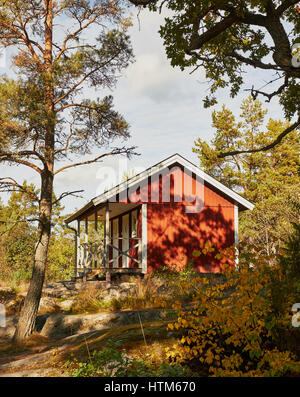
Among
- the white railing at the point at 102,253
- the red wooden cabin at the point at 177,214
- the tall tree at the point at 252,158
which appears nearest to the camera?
the white railing at the point at 102,253

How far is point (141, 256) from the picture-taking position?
18.3 metres

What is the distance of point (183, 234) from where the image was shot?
18.7m

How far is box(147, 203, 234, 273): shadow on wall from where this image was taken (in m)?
18.4

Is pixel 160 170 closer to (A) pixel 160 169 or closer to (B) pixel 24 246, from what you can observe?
(A) pixel 160 169

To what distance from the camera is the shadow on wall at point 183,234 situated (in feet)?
60.4

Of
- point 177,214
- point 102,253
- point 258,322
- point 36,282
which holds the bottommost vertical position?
point 36,282

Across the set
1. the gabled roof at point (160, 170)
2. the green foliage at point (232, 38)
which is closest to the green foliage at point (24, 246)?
the gabled roof at point (160, 170)

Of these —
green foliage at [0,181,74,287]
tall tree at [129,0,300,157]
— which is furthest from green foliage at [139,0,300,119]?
green foliage at [0,181,74,287]

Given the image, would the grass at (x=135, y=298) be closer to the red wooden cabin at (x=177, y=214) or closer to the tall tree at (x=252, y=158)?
the red wooden cabin at (x=177, y=214)

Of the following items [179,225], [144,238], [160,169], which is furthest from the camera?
[179,225]

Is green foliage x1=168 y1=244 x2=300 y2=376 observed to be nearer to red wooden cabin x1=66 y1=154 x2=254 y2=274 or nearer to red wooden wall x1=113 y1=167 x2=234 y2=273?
red wooden cabin x1=66 y1=154 x2=254 y2=274

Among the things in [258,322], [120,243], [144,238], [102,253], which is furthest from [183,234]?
[258,322]

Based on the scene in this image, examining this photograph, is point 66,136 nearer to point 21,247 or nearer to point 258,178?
point 21,247

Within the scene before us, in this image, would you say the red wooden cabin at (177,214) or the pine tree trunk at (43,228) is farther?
the red wooden cabin at (177,214)
